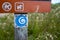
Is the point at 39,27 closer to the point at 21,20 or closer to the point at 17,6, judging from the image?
the point at 21,20

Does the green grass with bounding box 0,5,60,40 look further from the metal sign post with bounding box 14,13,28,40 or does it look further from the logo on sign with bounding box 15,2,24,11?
the logo on sign with bounding box 15,2,24,11

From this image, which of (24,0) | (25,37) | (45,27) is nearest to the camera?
(24,0)

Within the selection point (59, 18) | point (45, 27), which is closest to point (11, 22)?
point (45, 27)

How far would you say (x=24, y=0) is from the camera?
2.34 m

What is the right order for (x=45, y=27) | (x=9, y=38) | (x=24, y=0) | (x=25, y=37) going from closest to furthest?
(x=24, y=0) → (x=25, y=37) → (x=9, y=38) → (x=45, y=27)

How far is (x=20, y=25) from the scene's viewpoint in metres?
2.44

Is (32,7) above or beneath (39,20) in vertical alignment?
above

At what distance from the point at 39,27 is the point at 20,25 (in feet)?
3.93

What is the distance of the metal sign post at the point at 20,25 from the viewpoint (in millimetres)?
2428

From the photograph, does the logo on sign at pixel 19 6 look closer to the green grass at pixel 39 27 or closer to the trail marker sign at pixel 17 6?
the trail marker sign at pixel 17 6

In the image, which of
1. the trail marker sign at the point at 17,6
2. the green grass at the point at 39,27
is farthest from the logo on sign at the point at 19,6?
the green grass at the point at 39,27

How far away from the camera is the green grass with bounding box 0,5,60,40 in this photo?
11.3ft

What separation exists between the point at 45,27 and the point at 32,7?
130 cm

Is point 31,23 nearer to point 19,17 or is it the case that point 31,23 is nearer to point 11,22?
point 11,22
